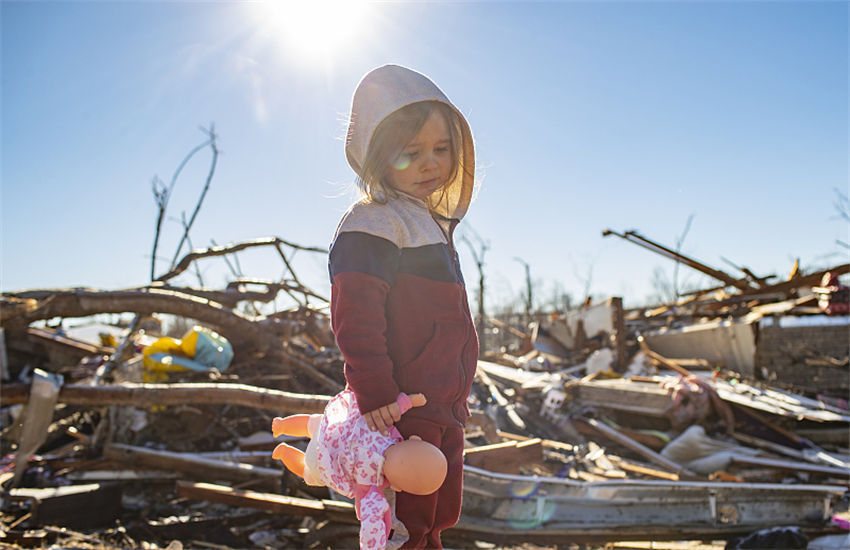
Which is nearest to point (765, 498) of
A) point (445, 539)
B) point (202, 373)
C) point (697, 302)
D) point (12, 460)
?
point (445, 539)

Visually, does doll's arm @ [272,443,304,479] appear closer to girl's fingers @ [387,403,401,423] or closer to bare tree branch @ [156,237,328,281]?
girl's fingers @ [387,403,401,423]

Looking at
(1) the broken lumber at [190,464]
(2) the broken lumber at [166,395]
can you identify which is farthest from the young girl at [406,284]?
(1) the broken lumber at [190,464]

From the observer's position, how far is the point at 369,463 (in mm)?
1408

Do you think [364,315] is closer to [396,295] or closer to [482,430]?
[396,295]

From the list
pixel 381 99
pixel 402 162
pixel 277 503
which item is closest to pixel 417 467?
pixel 402 162

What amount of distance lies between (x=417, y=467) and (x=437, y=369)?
0.99ft

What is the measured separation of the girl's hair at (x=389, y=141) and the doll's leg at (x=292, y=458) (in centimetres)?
90

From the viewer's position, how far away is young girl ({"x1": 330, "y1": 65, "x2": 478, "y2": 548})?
1.46 m

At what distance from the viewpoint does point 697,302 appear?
38.6 ft

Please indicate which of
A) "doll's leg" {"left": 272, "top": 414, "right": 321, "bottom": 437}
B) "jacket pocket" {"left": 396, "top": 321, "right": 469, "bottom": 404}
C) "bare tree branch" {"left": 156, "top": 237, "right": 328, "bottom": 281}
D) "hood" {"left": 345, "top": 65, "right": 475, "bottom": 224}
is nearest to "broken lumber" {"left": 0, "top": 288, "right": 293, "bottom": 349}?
"bare tree branch" {"left": 156, "top": 237, "right": 328, "bottom": 281}

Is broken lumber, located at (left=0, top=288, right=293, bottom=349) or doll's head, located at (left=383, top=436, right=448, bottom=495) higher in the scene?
broken lumber, located at (left=0, top=288, right=293, bottom=349)

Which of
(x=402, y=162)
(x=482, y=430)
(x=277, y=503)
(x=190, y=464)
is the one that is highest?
(x=402, y=162)

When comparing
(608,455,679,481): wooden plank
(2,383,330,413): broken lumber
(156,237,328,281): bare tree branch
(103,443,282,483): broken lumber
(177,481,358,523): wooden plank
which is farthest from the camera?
(156,237,328,281): bare tree branch

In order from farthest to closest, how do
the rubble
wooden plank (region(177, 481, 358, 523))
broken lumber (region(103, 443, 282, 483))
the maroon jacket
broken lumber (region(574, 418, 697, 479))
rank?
1. broken lumber (region(574, 418, 697, 479))
2. broken lumber (region(103, 443, 282, 483))
3. the rubble
4. wooden plank (region(177, 481, 358, 523))
5. the maroon jacket
